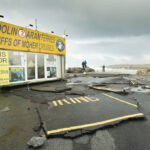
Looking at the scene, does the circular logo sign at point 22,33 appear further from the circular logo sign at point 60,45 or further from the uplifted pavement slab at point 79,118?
the uplifted pavement slab at point 79,118

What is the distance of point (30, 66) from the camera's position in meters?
9.55

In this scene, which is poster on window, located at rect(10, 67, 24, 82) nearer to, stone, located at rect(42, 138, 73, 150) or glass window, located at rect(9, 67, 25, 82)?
glass window, located at rect(9, 67, 25, 82)

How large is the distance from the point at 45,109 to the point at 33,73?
241 inches

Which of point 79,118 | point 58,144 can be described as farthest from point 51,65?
point 58,144

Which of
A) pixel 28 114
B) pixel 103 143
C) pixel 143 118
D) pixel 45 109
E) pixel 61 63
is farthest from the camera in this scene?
pixel 61 63

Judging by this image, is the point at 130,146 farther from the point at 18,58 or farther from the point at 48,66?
the point at 48,66

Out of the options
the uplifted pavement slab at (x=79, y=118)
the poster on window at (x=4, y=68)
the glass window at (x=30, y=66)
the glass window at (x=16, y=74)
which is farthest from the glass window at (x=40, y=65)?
the uplifted pavement slab at (x=79, y=118)

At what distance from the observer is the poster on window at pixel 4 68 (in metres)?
7.59

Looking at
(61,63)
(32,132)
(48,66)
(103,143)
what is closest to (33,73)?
(48,66)

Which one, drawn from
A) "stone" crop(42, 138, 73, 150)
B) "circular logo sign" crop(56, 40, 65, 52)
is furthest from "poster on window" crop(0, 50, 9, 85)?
"stone" crop(42, 138, 73, 150)

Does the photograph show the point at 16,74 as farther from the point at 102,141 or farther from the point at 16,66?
the point at 102,141

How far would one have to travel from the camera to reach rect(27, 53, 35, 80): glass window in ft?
30.8

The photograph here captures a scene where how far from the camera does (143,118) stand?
3650 mm

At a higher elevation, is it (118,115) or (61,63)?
(61,63)
